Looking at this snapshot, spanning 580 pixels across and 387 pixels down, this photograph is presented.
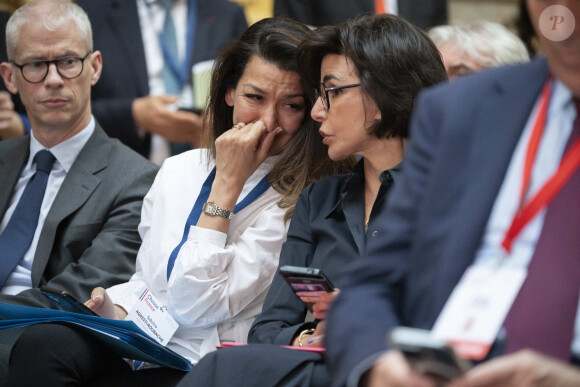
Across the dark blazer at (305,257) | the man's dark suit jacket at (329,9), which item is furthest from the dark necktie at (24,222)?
the man's dark suit jacket at (329,9)

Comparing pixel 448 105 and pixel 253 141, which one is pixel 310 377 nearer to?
pixel 448 105

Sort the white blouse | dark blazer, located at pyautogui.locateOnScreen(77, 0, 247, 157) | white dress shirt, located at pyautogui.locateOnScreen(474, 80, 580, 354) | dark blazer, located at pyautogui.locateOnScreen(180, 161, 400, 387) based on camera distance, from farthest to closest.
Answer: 1. dark blazer, located at pyautogui.locateOnScreen(77, 0, 247, 157)
2. the white blouse
3. dark blazer, located at pyautogui.locateOnScreen(180, 161, 400, 387)
4. white dress shirt, located at pyautogui.locateOnScreen(474, 80, 580, 354)

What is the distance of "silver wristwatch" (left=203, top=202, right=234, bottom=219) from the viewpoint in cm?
285

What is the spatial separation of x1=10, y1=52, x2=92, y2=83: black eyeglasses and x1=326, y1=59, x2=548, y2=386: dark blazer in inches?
87.0

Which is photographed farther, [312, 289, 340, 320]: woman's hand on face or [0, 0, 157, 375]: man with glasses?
[0, 0, 157, 375]: man with glasses

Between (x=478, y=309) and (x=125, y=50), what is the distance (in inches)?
120

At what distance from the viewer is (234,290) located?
2779mm

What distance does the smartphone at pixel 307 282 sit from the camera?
2153 mm

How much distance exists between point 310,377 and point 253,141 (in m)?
1.10

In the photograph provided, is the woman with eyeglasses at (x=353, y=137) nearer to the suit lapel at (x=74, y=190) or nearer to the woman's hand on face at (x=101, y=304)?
the woman's hand on face at (x=101, y=304)

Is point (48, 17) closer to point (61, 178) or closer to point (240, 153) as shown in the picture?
point (61, 178)

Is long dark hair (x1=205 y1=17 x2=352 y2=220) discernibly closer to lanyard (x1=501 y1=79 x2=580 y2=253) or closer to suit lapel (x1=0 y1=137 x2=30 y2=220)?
suit lapel (x1=0 y1=137 x2=30 y2=220)

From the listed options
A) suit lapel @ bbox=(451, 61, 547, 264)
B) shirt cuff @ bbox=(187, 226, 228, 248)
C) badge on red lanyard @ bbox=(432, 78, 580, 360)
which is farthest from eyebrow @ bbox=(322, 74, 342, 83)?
badge on red lanyard @ bbox=(432, 78, 580, 360)

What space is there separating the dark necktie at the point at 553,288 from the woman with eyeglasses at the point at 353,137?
0.97 m
